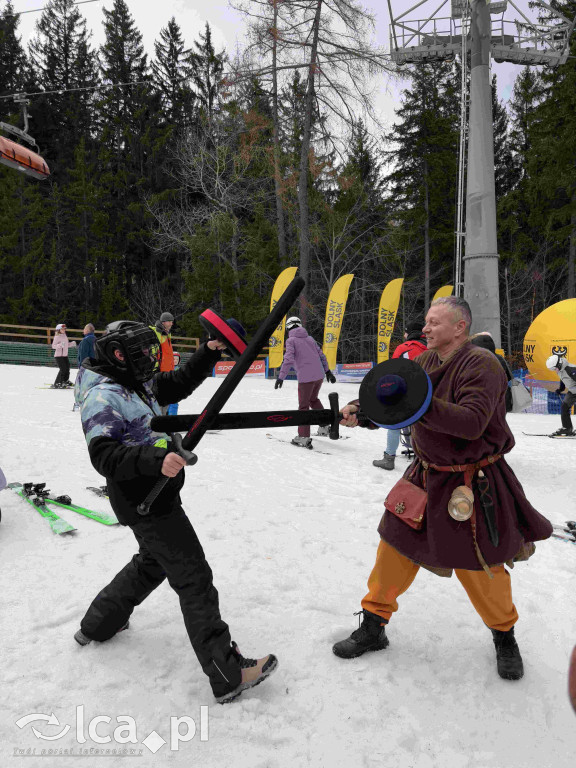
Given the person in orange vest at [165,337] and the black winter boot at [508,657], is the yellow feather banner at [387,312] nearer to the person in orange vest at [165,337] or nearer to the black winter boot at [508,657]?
the person in orange vest at [165,337]

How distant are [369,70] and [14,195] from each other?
74.3ft

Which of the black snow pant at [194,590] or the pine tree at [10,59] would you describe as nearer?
the black snow pant at [194,590]

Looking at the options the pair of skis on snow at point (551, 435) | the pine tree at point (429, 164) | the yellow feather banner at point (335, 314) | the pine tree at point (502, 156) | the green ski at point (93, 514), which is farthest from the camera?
the pine tree at point (502, 156)

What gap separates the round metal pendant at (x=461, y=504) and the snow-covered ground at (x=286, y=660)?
855mm

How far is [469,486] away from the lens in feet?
7.32

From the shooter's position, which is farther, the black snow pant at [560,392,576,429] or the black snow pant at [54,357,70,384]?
the black snow pant at [54,357,70,384]

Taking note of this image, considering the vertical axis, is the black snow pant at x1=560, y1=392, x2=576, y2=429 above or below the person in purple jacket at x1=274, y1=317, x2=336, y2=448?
below

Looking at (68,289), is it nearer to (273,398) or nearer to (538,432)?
(273,398)

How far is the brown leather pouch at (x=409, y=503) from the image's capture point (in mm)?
2316

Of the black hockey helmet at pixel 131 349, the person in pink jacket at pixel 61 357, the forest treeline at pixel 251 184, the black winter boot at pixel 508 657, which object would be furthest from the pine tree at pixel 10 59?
the black winter boot at pixel 508 657

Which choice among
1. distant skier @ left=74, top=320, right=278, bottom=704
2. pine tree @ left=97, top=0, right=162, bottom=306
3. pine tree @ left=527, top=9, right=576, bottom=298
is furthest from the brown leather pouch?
pine tree @ left=97, top=0, right=162, bottom=306

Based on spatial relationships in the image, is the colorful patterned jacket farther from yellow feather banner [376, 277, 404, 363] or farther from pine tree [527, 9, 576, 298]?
pine tree [527, 9, 576, 298]

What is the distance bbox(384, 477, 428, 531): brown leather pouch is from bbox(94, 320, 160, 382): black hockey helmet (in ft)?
4.28

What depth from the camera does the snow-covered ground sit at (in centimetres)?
201
